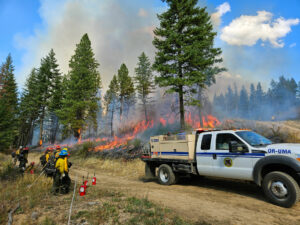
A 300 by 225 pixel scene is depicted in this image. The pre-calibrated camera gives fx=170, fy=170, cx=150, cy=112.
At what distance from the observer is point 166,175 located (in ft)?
29.1

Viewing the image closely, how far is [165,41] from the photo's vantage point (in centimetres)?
1673

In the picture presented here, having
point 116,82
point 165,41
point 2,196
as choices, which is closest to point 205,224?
point 2,196

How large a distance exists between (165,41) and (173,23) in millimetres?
2498

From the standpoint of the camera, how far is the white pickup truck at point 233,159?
515cm

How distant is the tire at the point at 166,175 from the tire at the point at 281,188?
4009 millimetres

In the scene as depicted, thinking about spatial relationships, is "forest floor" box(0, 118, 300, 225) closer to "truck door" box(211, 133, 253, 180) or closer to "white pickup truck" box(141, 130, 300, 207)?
"white pickup truck" box(141, 130, 300, 207)

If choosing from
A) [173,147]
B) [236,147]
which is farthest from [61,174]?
[236,147]

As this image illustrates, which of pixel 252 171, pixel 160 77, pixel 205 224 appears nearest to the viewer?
pixel 205 224

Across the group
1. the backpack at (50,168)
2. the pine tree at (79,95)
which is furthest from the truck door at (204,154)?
the pine tree at (79,95)

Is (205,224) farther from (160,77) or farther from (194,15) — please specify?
(194,15)

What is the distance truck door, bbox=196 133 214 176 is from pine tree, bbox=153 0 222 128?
8.80m

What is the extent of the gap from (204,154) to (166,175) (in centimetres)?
264

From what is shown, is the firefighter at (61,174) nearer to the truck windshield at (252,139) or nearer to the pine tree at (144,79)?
the truck windshield at (252,139)

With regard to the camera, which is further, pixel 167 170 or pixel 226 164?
pixel 167 170
